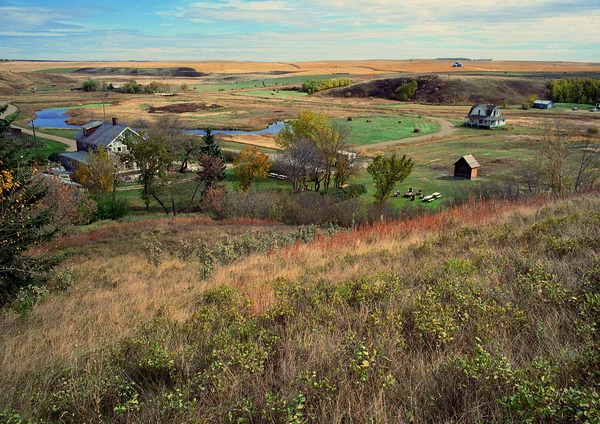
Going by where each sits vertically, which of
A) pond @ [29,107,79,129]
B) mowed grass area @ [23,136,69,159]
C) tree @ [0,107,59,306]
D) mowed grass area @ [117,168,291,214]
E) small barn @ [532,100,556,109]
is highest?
small barn @ [532,100,556,109]

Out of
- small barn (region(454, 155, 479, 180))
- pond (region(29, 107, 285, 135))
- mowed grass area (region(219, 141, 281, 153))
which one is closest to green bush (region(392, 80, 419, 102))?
pond (region(29, 107, 285, 135))

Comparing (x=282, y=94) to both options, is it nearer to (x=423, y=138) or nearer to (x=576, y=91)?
(x=423, y=138)

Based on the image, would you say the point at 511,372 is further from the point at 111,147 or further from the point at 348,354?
the point at 111,147

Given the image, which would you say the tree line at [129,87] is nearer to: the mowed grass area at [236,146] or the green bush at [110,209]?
the mowed grass area at [236,146]

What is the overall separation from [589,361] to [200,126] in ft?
309

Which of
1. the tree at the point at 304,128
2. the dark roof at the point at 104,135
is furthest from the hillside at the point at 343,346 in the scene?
the dark roof at the point at 104,135

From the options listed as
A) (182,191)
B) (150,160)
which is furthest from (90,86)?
(150,160)

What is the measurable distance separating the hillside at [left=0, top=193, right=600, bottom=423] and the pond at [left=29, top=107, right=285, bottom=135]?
80019 mm

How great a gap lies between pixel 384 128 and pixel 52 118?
8415 centimetres

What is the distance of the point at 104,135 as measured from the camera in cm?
5747

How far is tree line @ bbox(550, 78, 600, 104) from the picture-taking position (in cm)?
12025

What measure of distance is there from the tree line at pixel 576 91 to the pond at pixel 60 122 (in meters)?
89.8

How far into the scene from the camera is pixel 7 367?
4.75 m

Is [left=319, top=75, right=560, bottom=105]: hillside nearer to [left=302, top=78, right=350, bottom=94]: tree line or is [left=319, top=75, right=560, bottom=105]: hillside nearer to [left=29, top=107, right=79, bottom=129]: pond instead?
[left=302, top=78, right=350, bottom=94]: tree line
